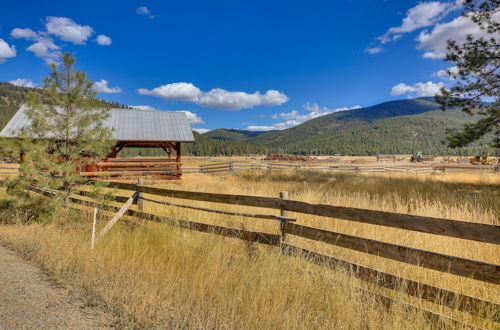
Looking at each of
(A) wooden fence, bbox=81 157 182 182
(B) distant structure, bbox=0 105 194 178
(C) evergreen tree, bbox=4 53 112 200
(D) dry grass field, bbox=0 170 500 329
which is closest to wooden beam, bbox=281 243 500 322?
(D) dry grass field, bbox=0 170 500 329

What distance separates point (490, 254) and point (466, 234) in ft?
6.92

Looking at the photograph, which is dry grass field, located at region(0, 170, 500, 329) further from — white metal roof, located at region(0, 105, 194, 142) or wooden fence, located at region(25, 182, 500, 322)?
white metal roof, located at region(0, 105, 194, 142)

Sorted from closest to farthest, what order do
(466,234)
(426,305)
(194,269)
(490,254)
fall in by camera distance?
(466,234) → (426,305) → (194,269) → (490,254)

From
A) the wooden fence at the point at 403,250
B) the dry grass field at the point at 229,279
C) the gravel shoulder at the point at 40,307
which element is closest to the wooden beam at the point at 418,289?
the wooden fence at the point at 403,250

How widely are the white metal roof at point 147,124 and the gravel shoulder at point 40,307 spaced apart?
16.5m

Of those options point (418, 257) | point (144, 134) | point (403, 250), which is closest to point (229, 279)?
point (403, 250)

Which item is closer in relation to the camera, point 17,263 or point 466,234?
point 466,234

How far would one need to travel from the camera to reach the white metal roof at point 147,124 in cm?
2009

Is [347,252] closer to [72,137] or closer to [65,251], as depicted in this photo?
[65,251]

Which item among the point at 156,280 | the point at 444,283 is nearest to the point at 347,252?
the point at 444,283

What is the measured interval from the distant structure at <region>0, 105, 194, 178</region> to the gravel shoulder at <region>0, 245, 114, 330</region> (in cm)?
1544

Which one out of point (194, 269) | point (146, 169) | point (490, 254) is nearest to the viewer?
point (194, 269)

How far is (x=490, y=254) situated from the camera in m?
4.35

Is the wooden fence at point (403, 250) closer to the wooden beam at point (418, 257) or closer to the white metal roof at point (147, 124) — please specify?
the wooden beam at point (418, 257)
